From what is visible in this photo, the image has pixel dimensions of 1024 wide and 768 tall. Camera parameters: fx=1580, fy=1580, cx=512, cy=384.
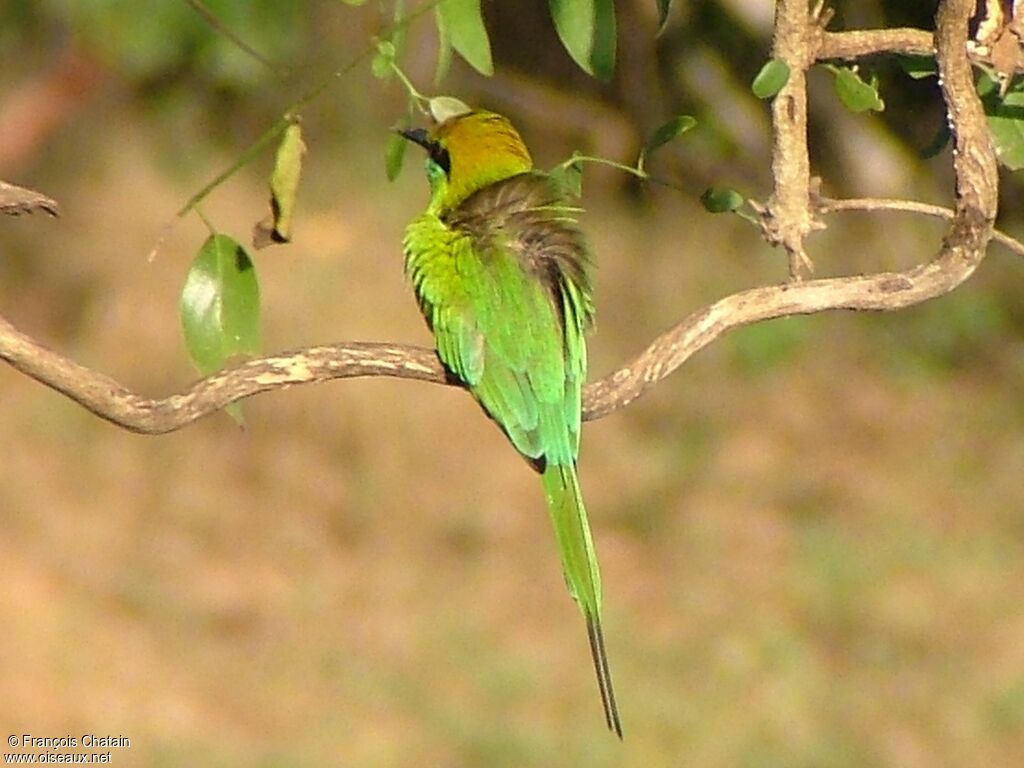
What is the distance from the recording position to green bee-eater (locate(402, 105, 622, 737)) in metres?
1.89

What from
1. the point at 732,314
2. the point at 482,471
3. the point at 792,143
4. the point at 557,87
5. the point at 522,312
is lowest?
the point at 732,314

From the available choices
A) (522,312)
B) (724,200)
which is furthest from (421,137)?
Result: (724,200)

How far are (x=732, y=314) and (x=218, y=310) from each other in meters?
0.51

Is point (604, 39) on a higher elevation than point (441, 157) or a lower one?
lower

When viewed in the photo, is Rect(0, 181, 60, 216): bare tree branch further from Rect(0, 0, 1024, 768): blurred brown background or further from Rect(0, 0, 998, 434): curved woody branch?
Rect(0, 0, 1024, 768): blurred brown background

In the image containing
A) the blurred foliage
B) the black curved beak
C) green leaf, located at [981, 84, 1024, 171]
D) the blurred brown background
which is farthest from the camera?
the blurred foliage

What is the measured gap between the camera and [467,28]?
1.51 meters

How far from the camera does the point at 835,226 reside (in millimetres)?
5418

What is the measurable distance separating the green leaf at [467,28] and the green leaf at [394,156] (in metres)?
0.18

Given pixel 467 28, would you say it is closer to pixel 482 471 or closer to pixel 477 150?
pixel 477 150

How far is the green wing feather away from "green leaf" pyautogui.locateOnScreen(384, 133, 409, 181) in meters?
0.23

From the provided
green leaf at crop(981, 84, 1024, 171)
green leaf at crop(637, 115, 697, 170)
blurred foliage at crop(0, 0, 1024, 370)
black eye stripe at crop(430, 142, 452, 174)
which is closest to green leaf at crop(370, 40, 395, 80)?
green leaf at crop(637, 115, 697, 170)

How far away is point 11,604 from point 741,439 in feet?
7.14

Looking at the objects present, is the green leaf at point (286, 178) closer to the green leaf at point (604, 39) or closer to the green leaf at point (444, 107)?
the green leaf at point (444, 107)
